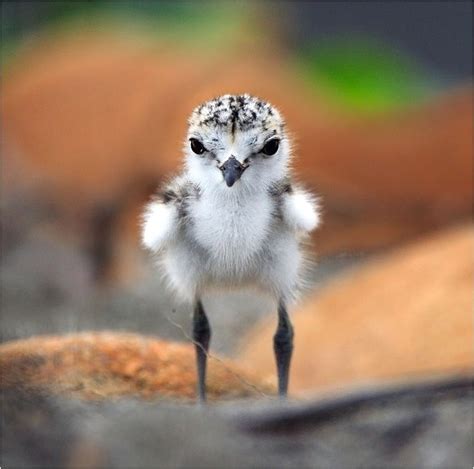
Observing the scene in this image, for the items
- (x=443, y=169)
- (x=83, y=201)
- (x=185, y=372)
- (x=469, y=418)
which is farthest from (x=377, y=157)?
(x=469, y=418)

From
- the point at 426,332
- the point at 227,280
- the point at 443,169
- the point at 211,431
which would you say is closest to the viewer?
the point at 211,431

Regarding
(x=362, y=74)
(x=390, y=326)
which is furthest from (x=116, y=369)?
(x=362, y=74)

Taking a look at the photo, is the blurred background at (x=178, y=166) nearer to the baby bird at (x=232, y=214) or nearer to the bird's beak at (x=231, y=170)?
the baby bird at (x=232, y=214)

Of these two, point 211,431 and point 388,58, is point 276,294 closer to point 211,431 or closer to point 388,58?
point 211,431

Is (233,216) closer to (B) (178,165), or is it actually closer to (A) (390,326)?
(A) (390,326)

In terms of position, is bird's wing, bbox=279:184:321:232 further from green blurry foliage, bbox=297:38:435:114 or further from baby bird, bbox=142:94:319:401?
green blurry foliage, bbox=297:38:435:114
